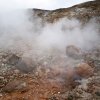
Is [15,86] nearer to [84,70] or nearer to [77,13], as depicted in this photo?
[84,70]

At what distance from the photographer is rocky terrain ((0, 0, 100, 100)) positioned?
13.0 metres

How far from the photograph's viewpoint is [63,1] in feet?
92.4

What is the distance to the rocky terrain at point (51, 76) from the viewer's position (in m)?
13.0

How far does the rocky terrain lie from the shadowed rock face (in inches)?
155

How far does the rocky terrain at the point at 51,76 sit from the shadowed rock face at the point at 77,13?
3.94 metres

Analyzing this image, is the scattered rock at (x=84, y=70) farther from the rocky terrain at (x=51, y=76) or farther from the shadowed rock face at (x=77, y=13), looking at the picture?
the shadowed rock face at (x=77, y=13)

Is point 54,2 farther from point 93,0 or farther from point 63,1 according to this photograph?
point 93,0

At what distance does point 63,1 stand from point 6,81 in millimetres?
15369


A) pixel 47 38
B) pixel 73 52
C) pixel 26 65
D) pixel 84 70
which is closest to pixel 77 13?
pixel 47 38

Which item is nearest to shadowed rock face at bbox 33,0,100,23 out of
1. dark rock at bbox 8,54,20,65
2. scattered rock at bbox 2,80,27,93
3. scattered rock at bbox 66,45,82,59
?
scattered rock at bbox 66,45,82,59

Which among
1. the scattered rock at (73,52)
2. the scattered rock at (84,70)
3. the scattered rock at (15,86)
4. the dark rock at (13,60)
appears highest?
the scattered rock at (73,52)

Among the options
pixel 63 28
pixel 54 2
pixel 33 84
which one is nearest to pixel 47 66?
pixel 33 84

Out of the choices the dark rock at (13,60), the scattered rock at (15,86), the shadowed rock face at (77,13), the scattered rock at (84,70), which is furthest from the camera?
the shadowed rock face at (77,13)

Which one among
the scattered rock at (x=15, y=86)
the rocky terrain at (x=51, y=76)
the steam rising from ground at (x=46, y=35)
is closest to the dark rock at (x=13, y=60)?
the rocky terrain at (x=51, y=76)
